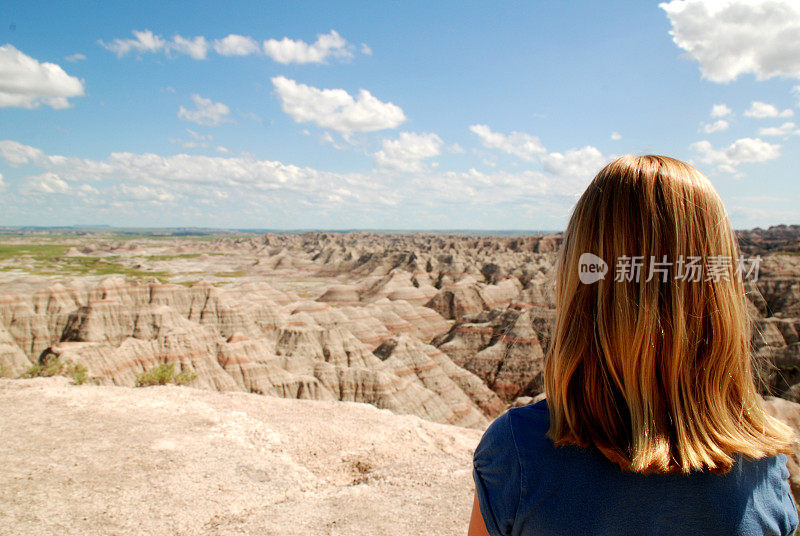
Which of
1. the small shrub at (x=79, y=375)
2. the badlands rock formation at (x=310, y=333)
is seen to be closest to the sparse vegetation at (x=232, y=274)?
the badlands rock formation at (x=310, y=333)

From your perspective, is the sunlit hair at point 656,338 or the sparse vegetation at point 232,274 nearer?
the sunlit hair at point 656,338

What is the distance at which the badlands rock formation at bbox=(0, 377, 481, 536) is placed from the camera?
7.08 meters

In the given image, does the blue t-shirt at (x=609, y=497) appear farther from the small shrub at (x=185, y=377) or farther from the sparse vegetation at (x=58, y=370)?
the small shrub at (x=185, y=377)

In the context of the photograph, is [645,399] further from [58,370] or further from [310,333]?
[310,333]

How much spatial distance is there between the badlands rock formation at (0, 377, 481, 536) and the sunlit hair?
22.5ft

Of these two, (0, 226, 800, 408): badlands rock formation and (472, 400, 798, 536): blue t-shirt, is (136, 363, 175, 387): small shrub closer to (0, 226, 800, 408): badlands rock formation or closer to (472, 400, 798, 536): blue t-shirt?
(0, 226, 800, 408): badlands rock formation

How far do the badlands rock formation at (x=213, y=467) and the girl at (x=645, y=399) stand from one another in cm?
680

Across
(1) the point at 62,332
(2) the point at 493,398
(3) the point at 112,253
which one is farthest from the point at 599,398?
(3) the point at 112,253

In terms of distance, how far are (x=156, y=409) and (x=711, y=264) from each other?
12.6 metres

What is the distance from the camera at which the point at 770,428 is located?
51.6 inches

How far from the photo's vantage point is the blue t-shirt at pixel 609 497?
1.13 m

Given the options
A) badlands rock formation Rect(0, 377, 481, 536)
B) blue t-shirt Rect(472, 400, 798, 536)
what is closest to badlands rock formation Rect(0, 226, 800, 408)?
blue t-shirt Rect(472, 400, 798, 536)

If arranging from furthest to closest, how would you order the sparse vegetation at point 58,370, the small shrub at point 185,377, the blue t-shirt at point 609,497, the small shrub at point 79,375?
the small shrub at point 185,377 < the sparse vegetation at point 58,370 < the small shrub at point 79,375 < the blue t-shirt at point 609,497

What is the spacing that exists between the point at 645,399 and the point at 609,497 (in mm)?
277
